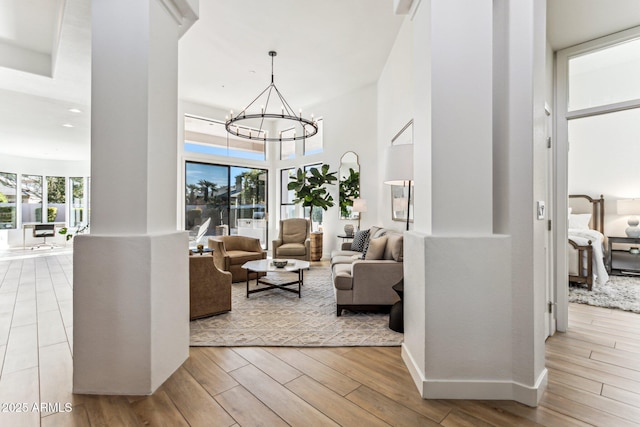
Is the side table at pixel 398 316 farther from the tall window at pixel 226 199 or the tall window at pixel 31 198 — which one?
the tall window at pixel 31 198

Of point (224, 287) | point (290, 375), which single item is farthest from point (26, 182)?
point (290, 375)

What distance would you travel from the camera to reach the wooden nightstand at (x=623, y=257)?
16.9 ft

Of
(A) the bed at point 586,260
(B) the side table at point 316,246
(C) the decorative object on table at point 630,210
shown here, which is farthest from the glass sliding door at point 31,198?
(C) the decorative object on table at point 630,210

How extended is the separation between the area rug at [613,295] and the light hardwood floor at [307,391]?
0.99 meters

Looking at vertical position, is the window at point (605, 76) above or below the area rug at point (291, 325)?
above

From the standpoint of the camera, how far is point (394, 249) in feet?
10.6

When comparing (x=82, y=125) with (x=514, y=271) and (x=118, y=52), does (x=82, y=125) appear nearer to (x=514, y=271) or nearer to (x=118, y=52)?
(x=118, y=52)

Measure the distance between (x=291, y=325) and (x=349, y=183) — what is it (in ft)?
13.2

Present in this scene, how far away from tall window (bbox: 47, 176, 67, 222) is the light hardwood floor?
404 inches

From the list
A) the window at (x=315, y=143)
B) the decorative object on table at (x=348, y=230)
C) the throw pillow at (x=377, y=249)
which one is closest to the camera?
the throw pillow at (x=377, y=249)

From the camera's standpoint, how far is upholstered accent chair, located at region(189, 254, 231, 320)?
10.1ft

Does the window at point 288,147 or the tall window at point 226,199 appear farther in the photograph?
the window at point 288,147

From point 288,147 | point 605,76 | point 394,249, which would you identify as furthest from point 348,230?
point 605,76

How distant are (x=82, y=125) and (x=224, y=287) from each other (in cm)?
612
